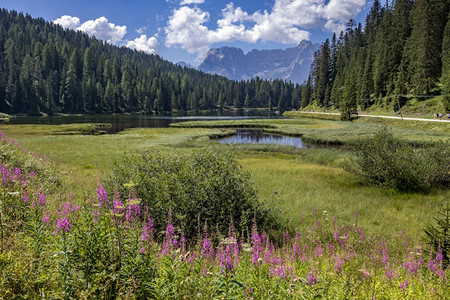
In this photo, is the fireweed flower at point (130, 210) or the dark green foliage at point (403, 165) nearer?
the fireweed flower at point (130, 210)

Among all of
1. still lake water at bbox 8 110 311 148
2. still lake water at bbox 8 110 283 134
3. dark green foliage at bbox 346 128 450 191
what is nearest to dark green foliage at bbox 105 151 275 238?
dark green foliage at bbox 346 128 450 191

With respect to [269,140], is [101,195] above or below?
above

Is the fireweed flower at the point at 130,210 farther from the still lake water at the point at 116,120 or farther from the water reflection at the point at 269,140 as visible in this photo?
the still lake water at the point at 116,120

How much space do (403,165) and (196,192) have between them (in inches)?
578

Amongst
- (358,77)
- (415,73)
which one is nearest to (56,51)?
(358,77)

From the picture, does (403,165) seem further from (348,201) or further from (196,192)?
(196,192)

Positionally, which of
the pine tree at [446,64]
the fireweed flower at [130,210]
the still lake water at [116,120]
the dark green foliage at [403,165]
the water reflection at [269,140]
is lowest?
the water reflection at [269,140]

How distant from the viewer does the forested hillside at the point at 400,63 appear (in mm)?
76688

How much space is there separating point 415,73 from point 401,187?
8087 centimetres

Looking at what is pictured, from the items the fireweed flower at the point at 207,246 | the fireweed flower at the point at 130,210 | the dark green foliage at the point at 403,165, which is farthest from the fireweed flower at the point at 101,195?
the dark green foliage at the point at 403,165

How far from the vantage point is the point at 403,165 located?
58.3ft

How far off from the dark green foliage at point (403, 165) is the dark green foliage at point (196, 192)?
11.2m

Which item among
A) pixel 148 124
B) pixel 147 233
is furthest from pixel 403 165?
pixel 148 124

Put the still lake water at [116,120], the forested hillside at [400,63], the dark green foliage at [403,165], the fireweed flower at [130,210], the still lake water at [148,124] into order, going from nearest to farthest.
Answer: the fireweed flower at [130,210], the dark green foliage at [403,165], the still lake water at [148,124], the forested hillside at [400,63], the still lake water at [116,120]
